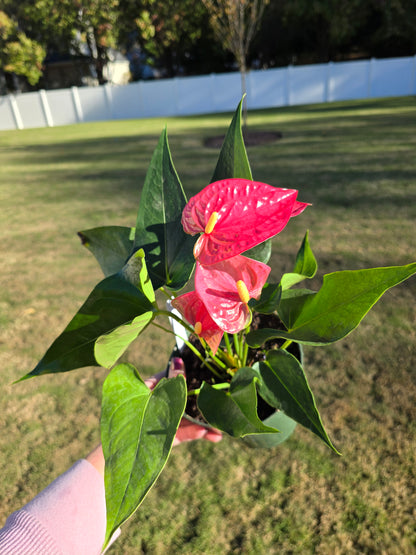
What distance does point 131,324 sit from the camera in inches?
20.6

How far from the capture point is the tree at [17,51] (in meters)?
13.3

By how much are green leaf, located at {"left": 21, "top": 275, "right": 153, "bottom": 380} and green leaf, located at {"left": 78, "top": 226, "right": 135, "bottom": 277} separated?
144 mm

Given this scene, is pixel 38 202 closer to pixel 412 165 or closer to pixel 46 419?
pixel 46 419

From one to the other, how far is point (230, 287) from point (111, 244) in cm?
29

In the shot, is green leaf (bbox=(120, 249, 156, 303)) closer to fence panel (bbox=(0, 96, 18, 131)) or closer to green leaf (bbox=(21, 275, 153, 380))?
green leaf (bbox=(21, 275, 153, 380))

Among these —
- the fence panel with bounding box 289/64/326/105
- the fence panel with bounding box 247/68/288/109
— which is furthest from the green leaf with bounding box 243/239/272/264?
the fence panel with bounding box 289/64/326/105

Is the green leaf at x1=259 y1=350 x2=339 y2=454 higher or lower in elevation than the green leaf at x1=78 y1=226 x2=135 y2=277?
lower

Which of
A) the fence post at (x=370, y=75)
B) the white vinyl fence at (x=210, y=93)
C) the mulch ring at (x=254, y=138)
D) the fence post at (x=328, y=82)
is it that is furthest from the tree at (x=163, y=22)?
the mulch ring at (x=254, y=138)

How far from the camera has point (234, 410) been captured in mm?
642

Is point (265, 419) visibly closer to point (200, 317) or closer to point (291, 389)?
point (291, 389)

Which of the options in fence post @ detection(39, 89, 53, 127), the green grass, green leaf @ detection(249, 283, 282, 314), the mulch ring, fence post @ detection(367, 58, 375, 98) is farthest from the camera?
fence post @ detection(39, 89, 53, 127)

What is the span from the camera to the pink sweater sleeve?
28.8 inches

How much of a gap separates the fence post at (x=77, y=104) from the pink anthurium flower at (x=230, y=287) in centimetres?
1386

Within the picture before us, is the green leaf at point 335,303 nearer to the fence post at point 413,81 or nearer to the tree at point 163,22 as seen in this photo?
the fence post at point 413,81
